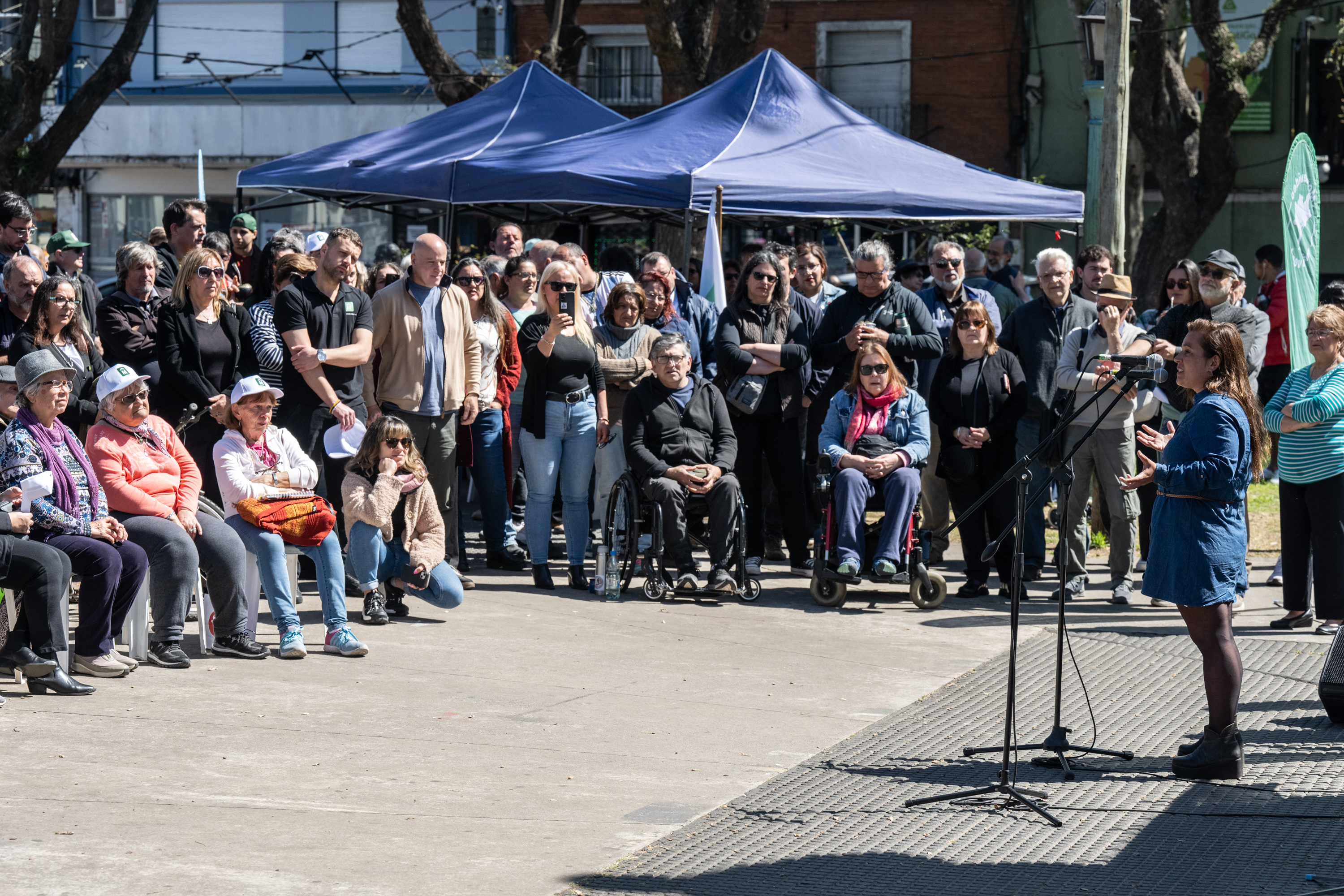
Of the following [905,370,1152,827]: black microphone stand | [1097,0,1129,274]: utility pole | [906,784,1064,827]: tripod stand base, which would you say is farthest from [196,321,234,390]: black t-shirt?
[1097,0,1129,274]: utility pole

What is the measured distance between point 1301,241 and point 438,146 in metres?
7.60

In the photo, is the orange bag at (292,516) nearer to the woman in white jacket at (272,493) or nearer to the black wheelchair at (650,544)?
the woman in white jacket at (272,493)

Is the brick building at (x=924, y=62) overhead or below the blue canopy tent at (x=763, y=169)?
overhead

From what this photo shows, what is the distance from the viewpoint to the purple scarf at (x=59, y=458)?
683 centimetres

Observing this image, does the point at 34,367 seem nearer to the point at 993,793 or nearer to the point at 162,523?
the point at 162,523

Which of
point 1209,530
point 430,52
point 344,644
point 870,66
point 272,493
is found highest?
point 870,66

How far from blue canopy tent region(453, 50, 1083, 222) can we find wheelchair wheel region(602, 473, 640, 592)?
2.84 metres

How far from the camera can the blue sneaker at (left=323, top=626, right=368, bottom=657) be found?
765cm

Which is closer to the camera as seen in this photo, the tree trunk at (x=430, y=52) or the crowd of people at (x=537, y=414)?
the crowd of people at (x=537, y=414)

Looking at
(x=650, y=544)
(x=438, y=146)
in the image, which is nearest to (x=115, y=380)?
(x=650, y=544)

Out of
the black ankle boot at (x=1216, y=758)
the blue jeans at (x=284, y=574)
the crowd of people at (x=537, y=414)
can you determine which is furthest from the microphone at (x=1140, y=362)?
the blue jeans at (x=284, y=574)

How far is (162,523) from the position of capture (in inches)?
285

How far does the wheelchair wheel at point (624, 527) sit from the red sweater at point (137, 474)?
9.16ft

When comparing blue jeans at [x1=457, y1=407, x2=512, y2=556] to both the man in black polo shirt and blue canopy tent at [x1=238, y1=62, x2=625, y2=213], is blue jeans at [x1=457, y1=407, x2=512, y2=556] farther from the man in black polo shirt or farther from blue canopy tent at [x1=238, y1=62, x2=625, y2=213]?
blue canopy tent at [x1=238, y1=62, x2=625, y2=213]
